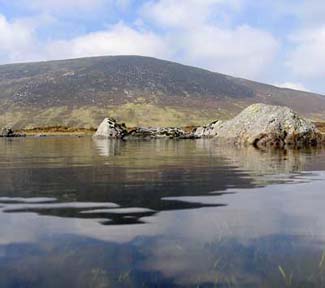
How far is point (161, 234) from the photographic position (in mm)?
9312

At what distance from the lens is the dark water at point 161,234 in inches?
279

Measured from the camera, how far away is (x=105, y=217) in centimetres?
1095

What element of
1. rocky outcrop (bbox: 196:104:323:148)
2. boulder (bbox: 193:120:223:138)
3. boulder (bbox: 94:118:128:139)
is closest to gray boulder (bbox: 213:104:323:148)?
rocky outcrop (bbox: 196:104:323:148)

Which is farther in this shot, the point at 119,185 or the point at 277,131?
the point at 277,131

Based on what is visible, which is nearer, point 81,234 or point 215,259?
point 215,259

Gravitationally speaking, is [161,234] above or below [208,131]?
A: below

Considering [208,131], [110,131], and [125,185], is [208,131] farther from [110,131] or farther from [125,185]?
[125,185]

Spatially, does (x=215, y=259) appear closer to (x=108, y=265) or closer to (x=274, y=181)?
(x=108, y=265)

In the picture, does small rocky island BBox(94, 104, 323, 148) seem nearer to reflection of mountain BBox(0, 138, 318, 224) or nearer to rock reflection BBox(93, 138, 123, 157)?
rock reflection BBox(93, 138, 123, 157)

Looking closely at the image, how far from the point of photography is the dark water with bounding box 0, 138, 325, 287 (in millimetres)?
7078

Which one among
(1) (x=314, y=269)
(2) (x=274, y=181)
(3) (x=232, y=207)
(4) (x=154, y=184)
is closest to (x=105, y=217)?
(3) (x=232, y=207)

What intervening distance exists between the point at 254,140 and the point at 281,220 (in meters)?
45.2

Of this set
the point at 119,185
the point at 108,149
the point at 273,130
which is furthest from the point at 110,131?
the point at 119,185

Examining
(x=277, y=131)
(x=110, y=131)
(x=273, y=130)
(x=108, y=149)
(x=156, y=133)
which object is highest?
(x=110, y=131)
